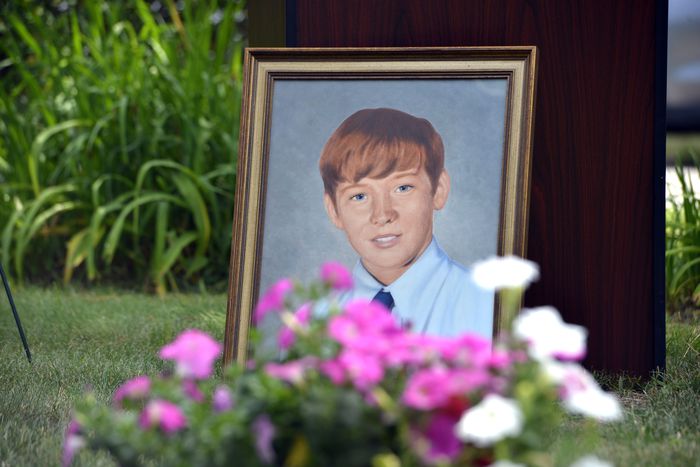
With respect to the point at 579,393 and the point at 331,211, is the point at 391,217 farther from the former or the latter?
the point at 579,393

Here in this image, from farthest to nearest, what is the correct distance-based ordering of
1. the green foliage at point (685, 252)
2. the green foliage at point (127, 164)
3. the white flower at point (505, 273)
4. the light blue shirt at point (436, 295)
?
the green foliage at point (127, 164), the green foliage at point (685, 252), the light blue shirt at point (436, 295), the white flower at point (505, 273)

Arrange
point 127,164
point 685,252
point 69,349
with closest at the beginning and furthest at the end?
point 69,349, point 685,252, point 127,164

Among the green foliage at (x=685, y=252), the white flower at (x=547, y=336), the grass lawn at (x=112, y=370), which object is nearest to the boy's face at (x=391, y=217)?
the grass lawn at (x=112, y=370)

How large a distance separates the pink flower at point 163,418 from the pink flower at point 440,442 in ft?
1.10

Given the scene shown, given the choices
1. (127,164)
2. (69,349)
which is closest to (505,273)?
(69,349)

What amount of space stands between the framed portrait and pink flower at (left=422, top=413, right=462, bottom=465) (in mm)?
1184

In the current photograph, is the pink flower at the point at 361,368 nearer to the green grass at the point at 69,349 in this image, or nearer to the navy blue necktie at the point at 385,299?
the green grass at the point at 69,349

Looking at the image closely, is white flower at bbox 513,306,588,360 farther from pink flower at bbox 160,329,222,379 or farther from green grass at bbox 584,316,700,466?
green grass at bbox 584,316,700,466

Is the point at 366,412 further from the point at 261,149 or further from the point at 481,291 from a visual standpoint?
the point at 261,149

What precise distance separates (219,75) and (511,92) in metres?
2.81

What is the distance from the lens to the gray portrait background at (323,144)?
7.98 feet

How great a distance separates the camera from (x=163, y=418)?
1.24 meters

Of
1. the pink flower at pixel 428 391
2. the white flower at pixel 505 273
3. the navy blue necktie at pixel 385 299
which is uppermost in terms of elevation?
the white flower at pixel 505 273

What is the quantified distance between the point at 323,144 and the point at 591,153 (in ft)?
2.48
